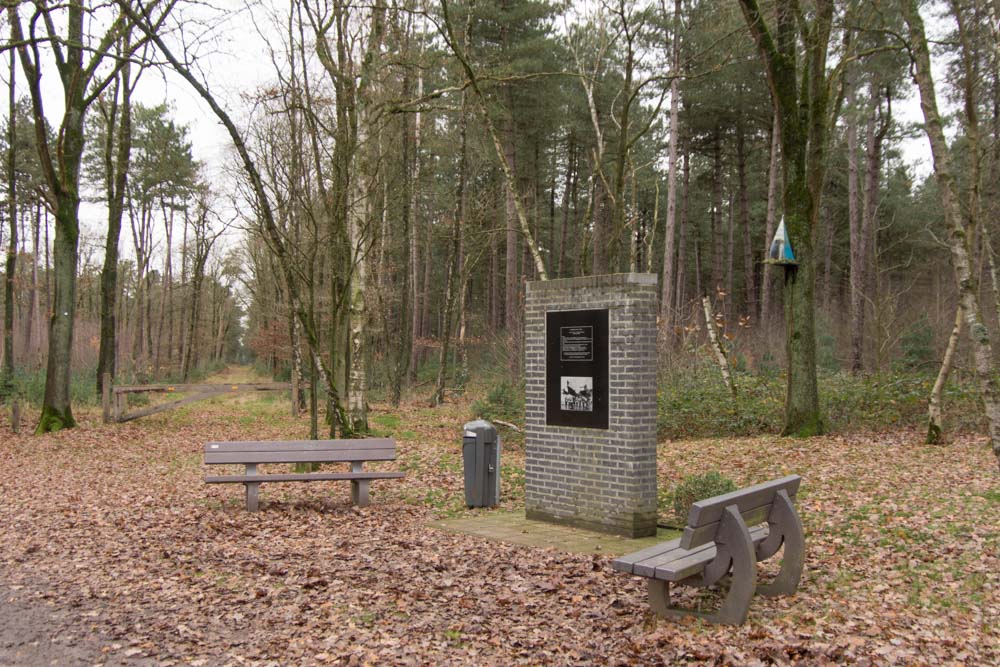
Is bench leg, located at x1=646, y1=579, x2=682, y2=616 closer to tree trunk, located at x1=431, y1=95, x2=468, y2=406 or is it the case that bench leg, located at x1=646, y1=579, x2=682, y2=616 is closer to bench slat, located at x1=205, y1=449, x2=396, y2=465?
bench slat, located at x1=205, y1=449, x2=396, y2=465

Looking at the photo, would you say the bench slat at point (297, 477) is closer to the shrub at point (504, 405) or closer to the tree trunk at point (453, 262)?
the shrub at point (504, 405)

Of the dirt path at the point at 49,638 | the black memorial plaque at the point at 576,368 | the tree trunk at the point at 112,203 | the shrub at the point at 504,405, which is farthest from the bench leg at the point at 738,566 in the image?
the tree trunk at the point at 112,203

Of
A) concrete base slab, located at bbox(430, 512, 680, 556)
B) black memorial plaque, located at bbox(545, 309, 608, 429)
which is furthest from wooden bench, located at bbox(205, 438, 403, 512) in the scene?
black memorial plaque, located at bbox(545, 309, 608, 429)

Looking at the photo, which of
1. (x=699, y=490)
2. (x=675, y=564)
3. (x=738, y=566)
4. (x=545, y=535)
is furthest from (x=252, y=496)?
(x=738, y=566)

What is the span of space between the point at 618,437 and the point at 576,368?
82 cm

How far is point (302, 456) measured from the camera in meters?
8.87

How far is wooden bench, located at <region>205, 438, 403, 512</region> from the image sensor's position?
8.59 m

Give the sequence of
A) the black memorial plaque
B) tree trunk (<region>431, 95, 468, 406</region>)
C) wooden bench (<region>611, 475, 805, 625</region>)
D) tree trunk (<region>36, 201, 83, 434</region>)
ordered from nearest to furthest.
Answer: wooden bench (<region>611, 475, 805, 625</region>) < the black memorial plaque < tree trunk (<region>36, 201, 83, 434</region>) < tree trunk (<region>431, 95, 468, 406</region>)

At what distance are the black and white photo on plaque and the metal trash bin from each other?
5.00ft

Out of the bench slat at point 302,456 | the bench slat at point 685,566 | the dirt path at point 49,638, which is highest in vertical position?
the bench slat at point 302,456

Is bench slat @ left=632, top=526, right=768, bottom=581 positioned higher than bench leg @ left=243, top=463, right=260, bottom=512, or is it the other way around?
bench slat @ left=632, top=526, right=768, bottom=581

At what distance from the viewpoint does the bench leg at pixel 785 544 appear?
5305 mm

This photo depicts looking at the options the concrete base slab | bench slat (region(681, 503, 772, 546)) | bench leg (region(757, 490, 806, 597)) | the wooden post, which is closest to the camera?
bench slat (region(681, 503, 772, 546))

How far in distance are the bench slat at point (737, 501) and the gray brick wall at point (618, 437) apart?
1.88 meters
